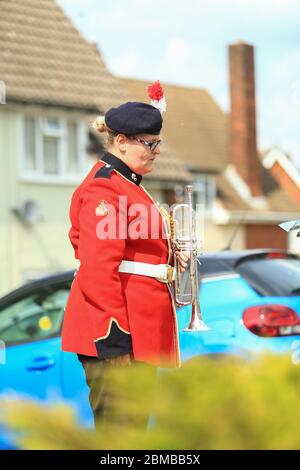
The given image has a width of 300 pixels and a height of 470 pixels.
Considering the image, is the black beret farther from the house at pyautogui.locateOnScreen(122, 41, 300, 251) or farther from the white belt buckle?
the house at pyautogui.locateOnScreen(122, 41, 300, 251)

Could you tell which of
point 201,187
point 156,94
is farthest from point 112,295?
point 201,187

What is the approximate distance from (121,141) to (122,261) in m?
0.45

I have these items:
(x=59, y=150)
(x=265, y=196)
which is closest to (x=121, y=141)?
(x=59, y=150)

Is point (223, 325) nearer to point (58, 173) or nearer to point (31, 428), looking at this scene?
point (31, 428)

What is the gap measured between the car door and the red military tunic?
1988mm

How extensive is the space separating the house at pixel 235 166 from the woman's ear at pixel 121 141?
23.9 meters

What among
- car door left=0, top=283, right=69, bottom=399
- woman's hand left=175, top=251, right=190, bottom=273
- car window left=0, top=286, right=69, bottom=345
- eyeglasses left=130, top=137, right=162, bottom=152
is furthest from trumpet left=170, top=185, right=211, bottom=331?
car window left=0, top=286, right=69, bottom=345

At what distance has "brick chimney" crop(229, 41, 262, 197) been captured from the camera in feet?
101

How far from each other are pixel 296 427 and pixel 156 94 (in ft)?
7.54

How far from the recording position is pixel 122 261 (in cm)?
385

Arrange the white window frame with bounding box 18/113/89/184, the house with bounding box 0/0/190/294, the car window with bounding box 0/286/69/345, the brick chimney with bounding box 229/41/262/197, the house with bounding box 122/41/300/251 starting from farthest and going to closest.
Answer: the brick chimney with bounding box 229/41/262/197, the house with bounding box 122/41/300/251, the white window frame with bounding box 18/113/89/184, the house with bounding box 0/0/190/294, the car window with bounding box 0/286/69/345

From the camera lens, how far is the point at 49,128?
69.5 ft

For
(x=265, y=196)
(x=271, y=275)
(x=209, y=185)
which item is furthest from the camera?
(x=265, y=196)

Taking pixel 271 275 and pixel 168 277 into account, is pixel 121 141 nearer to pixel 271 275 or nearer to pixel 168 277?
pixel 168 277
